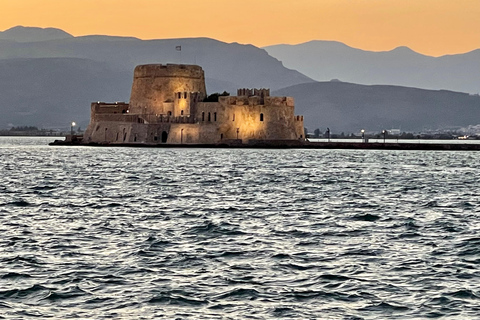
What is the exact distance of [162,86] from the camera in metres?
107

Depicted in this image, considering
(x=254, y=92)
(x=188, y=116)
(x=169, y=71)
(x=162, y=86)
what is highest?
(x=169, y=71)

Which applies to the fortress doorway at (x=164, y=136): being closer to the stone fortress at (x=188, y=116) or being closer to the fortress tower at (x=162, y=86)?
the stone fortress at (x=188, y=116)

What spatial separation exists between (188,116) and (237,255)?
3208 inches

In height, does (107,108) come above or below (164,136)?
above

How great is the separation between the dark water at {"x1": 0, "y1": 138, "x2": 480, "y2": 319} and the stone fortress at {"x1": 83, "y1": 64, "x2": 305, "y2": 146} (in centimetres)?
5897

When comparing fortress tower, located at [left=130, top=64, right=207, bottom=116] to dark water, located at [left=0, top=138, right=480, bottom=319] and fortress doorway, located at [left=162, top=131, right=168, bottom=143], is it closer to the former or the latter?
fortress doorway, located at [left=162, top=131, right=168, bottom=143]

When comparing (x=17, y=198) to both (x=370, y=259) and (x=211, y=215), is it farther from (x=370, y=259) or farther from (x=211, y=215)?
(x=370, y=259)

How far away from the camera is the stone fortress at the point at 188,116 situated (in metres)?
97.4

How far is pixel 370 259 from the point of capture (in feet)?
63.0

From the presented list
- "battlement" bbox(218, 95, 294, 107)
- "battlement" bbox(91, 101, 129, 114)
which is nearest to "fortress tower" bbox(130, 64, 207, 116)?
"battlement" bbox(91, 101, 129, 114)

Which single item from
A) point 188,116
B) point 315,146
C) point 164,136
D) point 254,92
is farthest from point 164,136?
point 315,146

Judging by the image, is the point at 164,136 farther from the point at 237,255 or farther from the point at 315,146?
the point at 237,255

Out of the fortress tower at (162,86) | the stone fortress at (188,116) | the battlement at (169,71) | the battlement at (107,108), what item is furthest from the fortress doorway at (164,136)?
the battlement at (107,108)

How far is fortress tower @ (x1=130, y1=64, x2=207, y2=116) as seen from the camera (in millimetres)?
106625
